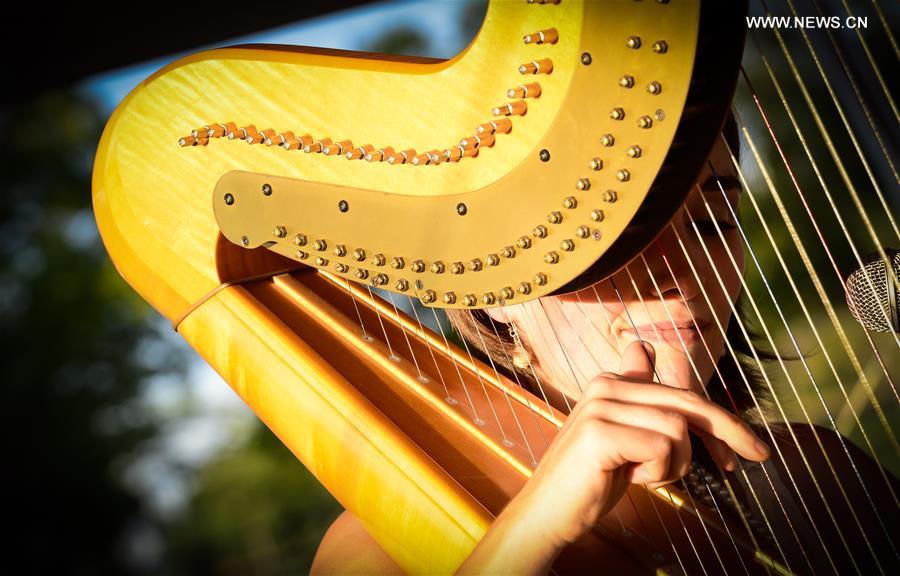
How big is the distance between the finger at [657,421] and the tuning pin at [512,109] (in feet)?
0.76

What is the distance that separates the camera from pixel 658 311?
37.3 inches

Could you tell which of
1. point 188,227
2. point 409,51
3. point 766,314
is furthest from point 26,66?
point 766,314

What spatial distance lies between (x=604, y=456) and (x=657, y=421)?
0.05m

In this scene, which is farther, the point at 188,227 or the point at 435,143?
the point at 188,227

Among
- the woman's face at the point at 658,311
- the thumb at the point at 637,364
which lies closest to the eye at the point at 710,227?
the woman's face at the point at 658,311

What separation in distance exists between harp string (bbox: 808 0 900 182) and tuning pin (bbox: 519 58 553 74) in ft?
0.61

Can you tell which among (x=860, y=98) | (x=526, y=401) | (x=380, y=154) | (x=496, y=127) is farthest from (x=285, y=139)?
(x=860, y=98)

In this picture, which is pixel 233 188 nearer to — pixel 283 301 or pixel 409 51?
pixel 283 301

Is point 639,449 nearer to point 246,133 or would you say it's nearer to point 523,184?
point 523,184

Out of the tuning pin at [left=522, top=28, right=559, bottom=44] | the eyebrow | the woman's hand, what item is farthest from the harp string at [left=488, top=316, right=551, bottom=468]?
the tuning pin at [left=522, top=28, right=559, bottom=44]

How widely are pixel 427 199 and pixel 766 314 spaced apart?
2.91 metres

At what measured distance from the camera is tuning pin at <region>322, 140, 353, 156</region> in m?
0.81

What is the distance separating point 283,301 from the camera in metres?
1.05

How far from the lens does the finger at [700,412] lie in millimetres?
646
